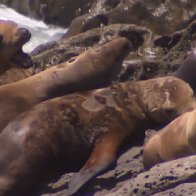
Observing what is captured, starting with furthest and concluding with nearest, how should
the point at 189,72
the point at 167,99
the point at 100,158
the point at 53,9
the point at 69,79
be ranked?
the point at 53,9
the point at 189,72
the point at 69,79
the point at 167,99
the point at 100,158

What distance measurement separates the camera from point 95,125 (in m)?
6.03

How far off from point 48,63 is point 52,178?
4019mm

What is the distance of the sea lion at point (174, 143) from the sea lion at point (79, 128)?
0.36 metres

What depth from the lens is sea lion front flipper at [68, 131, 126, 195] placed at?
5.31 m

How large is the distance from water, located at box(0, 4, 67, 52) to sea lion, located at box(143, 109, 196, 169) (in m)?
11.4

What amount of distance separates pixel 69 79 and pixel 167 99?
1053mm

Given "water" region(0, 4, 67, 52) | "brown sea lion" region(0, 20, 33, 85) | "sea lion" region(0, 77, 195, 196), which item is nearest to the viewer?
"sea lion" region(0, 77, 195, 196)

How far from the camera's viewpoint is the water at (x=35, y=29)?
57.3ft

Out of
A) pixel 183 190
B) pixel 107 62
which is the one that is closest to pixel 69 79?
pixel 107 62

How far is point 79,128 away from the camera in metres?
6.01

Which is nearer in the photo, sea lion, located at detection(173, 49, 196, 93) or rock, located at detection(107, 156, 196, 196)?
rock, located at detection(107, 156, 196, 196)

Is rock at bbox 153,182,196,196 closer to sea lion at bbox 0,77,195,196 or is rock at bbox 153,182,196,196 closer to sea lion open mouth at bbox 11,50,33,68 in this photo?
sea lion at bbox 0,77,195,196

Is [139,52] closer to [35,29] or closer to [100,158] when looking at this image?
[100,158]

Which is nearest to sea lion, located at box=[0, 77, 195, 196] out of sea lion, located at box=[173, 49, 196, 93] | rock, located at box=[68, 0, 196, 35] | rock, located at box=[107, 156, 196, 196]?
sea lion, located at box=[173, 49, 196, 93]
